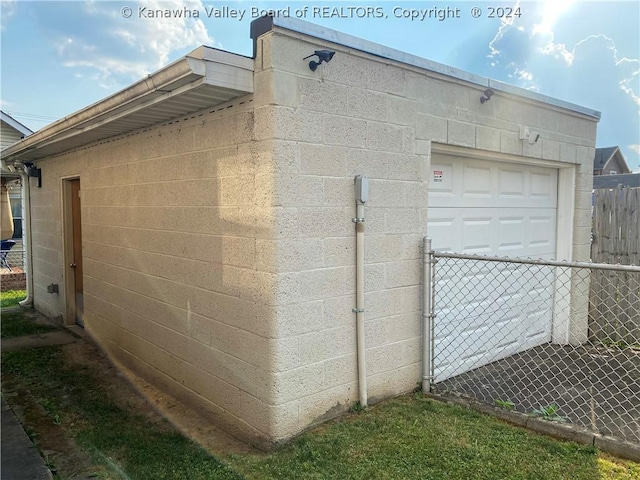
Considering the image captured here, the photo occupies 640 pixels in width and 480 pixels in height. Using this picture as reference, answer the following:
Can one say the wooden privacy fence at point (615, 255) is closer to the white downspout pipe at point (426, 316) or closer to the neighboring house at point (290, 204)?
the neighboring house at point (290, 204)

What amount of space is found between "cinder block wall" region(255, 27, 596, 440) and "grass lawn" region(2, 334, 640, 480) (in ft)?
0.81

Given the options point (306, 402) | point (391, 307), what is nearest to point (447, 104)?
point (391, 307)

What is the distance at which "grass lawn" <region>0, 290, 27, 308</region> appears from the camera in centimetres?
903

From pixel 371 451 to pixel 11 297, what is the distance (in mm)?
9683

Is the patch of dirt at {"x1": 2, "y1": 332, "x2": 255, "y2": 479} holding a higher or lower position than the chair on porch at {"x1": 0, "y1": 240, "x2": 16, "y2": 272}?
lower

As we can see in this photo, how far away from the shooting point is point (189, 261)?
3.89 meters

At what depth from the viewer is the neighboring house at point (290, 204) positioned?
3078 mm

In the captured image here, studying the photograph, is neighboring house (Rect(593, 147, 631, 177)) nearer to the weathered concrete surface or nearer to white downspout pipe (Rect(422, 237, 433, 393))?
white downspout pipe (Rect(422, 237, 433, 393))

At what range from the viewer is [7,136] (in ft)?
35.7

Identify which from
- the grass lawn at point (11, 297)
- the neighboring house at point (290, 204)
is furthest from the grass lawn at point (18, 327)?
the neighboring house at point (290, 204)

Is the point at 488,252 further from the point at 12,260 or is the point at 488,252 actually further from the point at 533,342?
the point at 12,260

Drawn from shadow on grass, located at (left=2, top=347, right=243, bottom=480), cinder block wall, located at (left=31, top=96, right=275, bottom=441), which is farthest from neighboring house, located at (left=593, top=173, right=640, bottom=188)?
shadow on grass, located at (left=2, top=347, right=243, bottom=480)

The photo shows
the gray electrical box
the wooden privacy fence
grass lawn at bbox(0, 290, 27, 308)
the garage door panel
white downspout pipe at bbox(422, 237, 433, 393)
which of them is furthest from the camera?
grass lawn at bbox(0, 290, 27, 308)

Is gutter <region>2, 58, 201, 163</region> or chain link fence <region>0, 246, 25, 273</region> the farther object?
chain link fence <region>0, 246, 25, 273</region>
